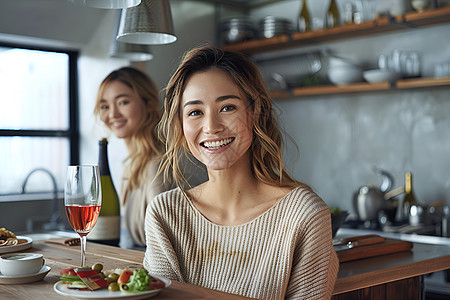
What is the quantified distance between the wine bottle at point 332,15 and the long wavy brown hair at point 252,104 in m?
2.61

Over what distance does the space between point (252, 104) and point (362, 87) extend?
2.41m

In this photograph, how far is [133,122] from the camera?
2373 millimetres

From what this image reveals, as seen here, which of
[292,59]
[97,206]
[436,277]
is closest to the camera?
[97,206]

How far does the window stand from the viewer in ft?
12.4

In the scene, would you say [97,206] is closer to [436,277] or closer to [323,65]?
[436,277]

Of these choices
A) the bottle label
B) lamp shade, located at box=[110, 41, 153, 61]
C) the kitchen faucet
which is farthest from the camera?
the kitchen faucet

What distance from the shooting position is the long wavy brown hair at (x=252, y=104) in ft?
4.75

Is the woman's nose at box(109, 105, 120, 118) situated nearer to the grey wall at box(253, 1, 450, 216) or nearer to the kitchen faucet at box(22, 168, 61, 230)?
the grey wall at box(253, 1, 450, 216)

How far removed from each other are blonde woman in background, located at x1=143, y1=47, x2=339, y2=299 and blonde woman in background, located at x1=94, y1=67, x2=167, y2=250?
769 millimetres

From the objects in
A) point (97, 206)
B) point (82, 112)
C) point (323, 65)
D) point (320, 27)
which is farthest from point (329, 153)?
point (97, 206)

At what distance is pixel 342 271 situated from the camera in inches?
57.1

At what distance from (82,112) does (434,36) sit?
241 centimetres

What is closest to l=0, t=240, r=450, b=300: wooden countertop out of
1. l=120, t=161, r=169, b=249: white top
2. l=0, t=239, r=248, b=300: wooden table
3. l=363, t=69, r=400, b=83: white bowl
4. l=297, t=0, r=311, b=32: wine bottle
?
l=0, t=239, r=248, b=300: wooden table

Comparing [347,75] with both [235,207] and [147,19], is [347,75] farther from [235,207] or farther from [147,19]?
[235,207]
